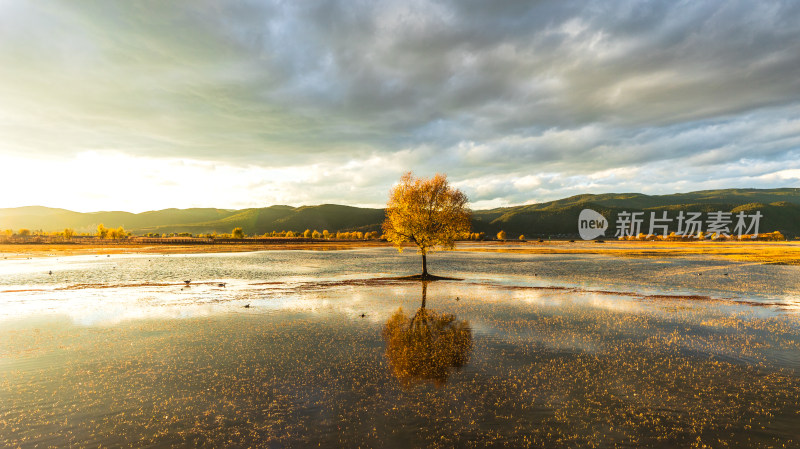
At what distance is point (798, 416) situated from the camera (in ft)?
36.6

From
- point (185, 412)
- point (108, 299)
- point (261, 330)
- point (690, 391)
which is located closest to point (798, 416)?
point (690, 391)

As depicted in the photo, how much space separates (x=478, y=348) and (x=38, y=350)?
76.7 feet

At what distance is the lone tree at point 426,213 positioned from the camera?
49094 mm

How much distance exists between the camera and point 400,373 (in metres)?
14.9

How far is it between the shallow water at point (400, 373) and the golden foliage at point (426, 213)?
61.8ft

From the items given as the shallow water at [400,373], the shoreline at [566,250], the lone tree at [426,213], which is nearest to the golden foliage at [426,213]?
the lone tree at [426,213]

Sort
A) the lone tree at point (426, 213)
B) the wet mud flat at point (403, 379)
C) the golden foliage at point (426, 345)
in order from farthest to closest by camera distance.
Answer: the lone tree at point (426, 213) → the golden foliage at point (426, 345) → the wet mud flat at point (403, 379)

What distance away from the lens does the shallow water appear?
10.4 metres

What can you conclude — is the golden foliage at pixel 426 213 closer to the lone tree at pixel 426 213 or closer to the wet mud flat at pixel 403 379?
the lone tree at pixel 426 213

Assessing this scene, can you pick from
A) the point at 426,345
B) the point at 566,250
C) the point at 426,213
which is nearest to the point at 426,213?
the point at 426,213

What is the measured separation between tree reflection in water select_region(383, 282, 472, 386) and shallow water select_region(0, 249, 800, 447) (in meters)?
0.13

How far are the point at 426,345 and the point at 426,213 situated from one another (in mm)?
31854

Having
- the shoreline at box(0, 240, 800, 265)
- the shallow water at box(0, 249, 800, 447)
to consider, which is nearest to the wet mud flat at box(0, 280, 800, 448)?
the shallow water at box(0, 249, 800, 447)

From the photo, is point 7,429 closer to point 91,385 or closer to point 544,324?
point 91,385
